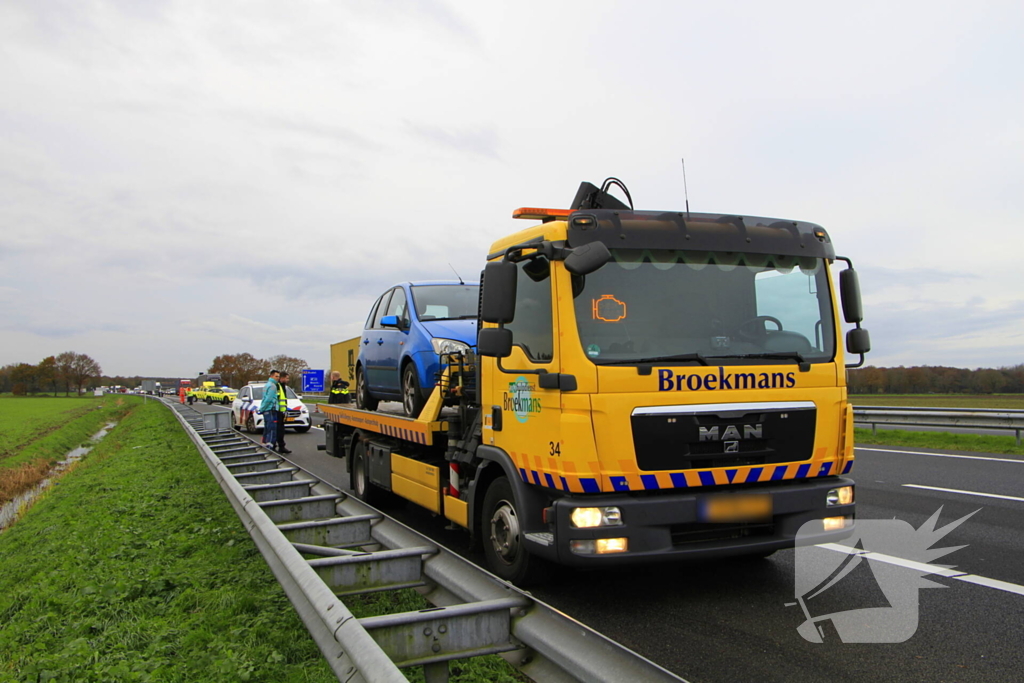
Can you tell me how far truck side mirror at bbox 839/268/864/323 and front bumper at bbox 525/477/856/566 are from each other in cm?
115

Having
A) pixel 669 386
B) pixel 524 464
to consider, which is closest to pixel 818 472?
pixel 669 386

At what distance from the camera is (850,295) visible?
5.33m

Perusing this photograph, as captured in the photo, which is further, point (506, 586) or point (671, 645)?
point (671, 645)

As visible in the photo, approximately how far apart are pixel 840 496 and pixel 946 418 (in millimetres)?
12502

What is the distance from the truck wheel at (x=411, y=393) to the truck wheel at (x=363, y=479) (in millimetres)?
1060

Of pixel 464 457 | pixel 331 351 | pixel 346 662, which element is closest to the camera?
pixel 346 662

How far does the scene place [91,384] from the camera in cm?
16225

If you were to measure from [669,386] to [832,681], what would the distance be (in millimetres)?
1728

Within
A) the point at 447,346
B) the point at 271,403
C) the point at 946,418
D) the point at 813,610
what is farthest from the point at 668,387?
the point at 946,418

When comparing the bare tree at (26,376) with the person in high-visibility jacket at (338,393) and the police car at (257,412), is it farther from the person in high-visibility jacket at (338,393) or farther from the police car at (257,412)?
the person in high-visibility jacket at (338,393)

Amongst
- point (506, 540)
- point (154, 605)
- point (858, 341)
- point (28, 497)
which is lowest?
point (28, 497)

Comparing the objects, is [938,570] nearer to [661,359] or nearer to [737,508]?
[737,508]

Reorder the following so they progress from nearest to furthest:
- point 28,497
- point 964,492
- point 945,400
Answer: point 964,492 → point 28,497 → point 945,400

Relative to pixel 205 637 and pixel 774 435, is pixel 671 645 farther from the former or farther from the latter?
pixel 205 637
